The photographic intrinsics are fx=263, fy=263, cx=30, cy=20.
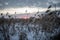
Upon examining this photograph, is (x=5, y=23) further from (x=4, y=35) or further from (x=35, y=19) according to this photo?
(x=35, y=19)

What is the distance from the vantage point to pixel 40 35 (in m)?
11.2

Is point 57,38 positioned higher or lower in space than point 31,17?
lower

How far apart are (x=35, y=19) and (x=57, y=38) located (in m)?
1.26

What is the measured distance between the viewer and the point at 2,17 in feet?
37.5

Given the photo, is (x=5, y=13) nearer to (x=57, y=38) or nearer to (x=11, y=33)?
(x=11, y=33)

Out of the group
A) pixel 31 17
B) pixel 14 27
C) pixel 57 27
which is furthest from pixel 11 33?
pixel 57 27

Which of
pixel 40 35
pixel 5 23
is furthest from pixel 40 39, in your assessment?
pixel 5 23

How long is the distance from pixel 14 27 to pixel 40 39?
125cm

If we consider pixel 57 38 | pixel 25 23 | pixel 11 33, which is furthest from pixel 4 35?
pixel 57 38

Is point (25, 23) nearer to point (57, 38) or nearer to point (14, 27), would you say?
point (14, 27)

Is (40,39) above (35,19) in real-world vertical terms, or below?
below

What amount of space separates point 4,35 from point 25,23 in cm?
104

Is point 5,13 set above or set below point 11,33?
above

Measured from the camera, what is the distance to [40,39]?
11.1 meters
